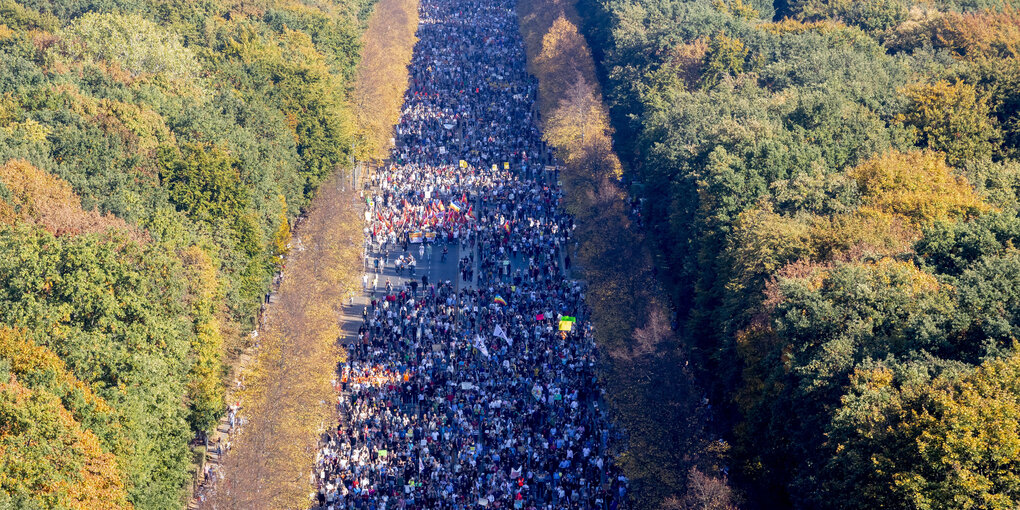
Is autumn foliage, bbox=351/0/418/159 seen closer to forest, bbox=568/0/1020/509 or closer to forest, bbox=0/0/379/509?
forest, bbox=0/0/379/509

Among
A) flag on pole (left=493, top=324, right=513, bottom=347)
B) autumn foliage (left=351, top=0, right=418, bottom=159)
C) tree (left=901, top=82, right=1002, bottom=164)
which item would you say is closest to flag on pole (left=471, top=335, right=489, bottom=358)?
flag on pole (left=493, top=324, right=513, bottom=347)

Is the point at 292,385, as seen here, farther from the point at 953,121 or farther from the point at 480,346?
the point at 953,121

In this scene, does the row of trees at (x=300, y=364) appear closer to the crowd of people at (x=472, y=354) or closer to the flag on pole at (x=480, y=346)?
the crowd of people at (x=472, y=354)

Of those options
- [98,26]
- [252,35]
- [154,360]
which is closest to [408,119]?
[252,35]

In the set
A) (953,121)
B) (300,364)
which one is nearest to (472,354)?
(300,364)

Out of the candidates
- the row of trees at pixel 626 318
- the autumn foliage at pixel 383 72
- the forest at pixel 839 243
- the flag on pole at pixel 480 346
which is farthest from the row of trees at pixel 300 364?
the forest at pixel 839 243
